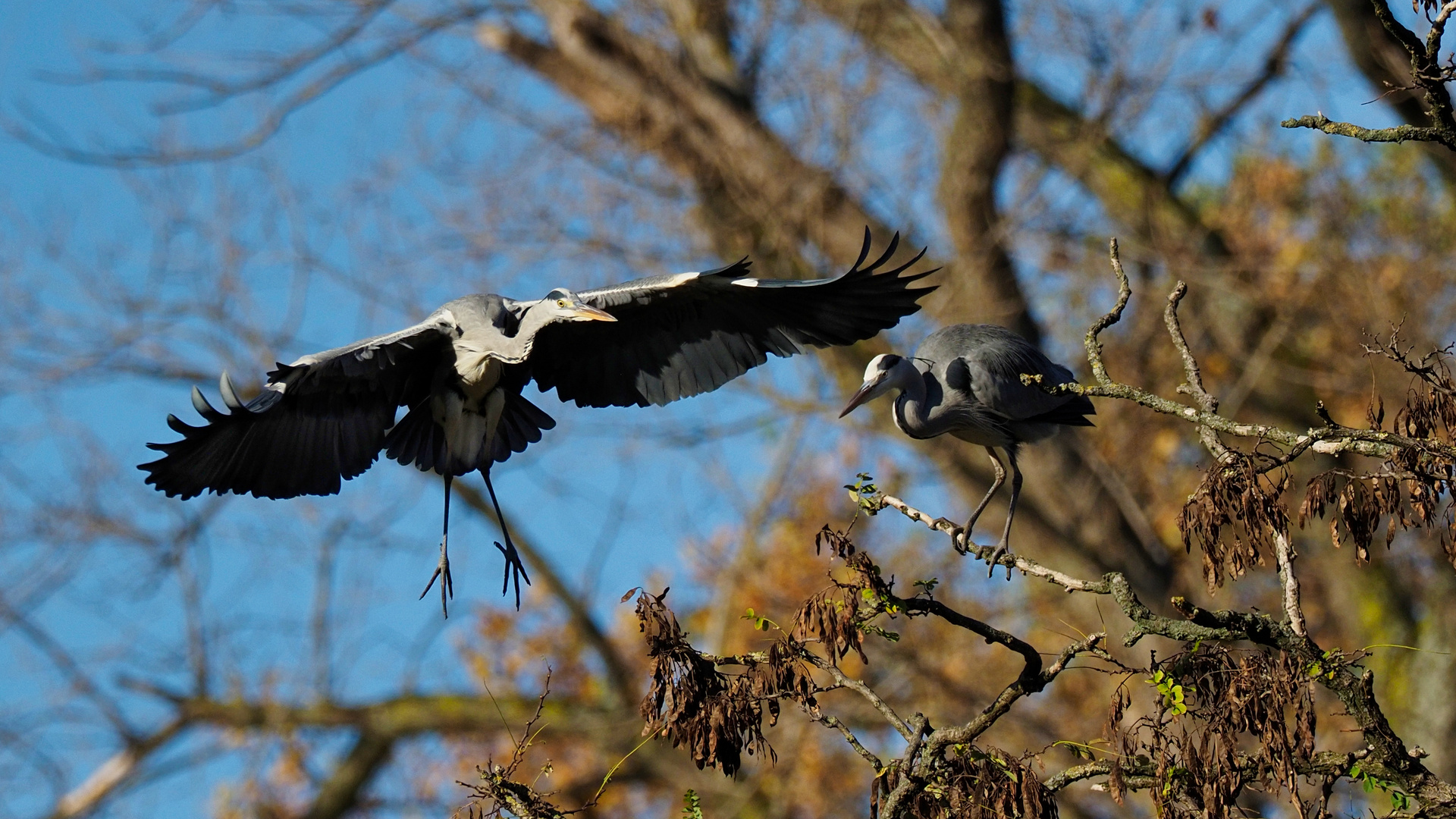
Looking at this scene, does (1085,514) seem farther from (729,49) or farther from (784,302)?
(784,302)

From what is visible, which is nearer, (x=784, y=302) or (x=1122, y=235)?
(x=784, y=302)

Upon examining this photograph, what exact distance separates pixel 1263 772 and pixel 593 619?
38.7 ft

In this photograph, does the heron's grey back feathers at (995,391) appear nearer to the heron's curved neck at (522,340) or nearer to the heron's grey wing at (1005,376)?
the heron's grey wing at (1005,376)

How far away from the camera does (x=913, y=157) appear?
1249 cm

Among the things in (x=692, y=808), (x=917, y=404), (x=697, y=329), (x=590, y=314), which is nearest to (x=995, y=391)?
(x=917, y=404)

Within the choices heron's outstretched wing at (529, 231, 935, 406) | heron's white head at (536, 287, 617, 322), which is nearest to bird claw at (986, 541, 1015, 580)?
heron's outstretched wing at (529, 231, 935, 406)

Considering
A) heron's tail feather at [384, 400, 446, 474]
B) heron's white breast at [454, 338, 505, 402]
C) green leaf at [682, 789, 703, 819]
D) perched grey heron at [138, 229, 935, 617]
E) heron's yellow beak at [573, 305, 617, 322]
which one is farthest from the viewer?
heron's tail feather at [384, 400, 446, 474]

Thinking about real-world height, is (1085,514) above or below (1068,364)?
below

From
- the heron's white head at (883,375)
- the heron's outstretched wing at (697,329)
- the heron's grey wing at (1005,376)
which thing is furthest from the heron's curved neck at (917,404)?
the heron's outstretched wing at (697,329)

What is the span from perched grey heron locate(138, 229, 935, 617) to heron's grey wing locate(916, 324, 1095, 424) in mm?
304

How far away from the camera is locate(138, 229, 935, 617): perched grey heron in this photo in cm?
539

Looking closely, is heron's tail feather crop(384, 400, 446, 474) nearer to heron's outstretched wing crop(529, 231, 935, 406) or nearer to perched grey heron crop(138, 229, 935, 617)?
perched grey heron crop(138, 229, 935, 617)

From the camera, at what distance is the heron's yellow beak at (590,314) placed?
Result: 5547 millimetres

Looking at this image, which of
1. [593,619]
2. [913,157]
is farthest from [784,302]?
[593,619]
